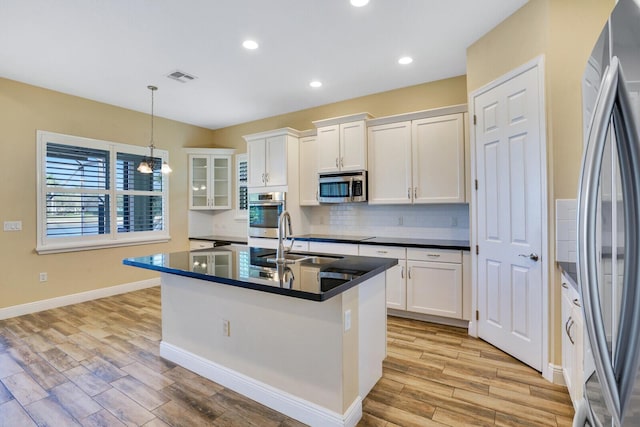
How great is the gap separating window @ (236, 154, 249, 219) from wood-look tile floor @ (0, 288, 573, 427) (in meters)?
2.89

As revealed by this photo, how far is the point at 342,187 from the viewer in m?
4.23

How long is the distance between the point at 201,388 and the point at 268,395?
566 millimetres

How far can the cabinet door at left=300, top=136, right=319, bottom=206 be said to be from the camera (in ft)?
15.3

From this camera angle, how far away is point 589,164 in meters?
0.75

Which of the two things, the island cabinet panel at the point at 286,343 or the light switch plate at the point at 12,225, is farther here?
the light switch plate at the point at 12,225

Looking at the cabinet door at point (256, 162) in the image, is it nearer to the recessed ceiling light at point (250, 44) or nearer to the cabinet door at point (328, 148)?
the cabinet door at point (328, 148)

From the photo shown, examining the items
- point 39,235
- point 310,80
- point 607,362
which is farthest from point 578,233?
point 39,235

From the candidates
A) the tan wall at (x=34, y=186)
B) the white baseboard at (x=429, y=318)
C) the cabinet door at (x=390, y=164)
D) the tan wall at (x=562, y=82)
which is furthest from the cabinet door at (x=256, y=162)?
the tan wall at (x=562, y=82)

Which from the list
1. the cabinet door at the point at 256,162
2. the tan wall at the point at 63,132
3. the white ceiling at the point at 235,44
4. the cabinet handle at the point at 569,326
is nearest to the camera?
the cabinet handle at the point at 569,326

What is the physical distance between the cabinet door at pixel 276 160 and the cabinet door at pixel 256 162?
84 mm

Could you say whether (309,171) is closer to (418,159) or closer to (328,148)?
(328,148)

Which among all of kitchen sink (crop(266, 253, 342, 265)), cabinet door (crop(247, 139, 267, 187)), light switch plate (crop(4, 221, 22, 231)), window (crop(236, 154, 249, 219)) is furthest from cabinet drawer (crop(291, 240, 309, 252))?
light switch plate (crop(4, 221, 22, 231))

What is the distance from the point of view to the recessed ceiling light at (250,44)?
121 inches

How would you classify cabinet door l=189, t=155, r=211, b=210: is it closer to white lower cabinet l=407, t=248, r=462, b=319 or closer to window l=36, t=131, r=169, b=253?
window l=36, t=131, r=169, b=253
